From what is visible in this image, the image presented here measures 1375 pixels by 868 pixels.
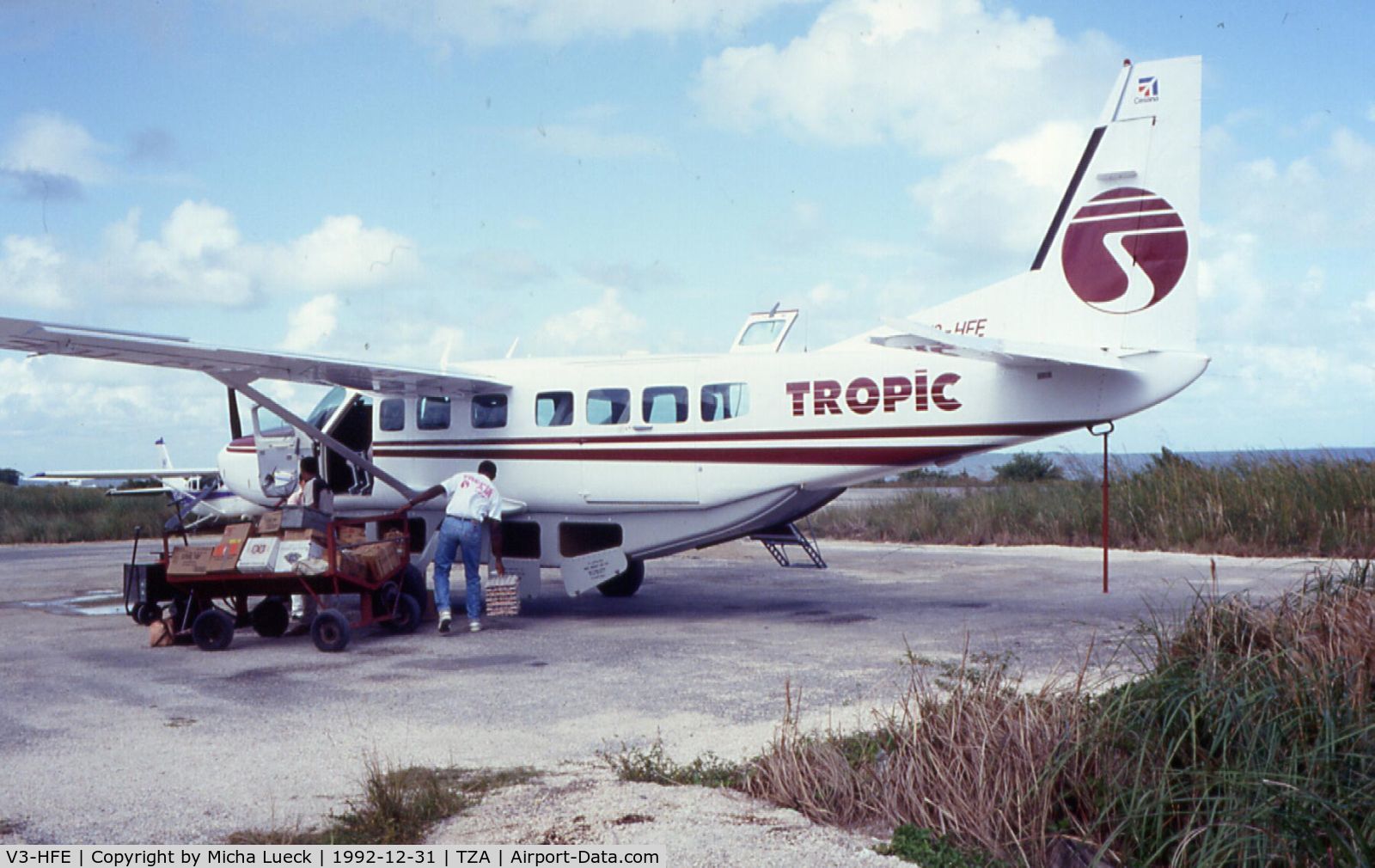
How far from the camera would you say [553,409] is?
13.8 meters

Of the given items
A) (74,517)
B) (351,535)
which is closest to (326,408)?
(351,535)

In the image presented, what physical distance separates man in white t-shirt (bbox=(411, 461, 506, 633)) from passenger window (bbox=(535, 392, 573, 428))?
1.22m

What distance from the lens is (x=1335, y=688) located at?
17.4 ft

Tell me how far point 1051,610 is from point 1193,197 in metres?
4.85

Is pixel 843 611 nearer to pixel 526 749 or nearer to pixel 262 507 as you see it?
pixel 526 749

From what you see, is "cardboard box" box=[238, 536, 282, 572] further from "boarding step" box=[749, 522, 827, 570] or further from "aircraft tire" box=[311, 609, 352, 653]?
"boarding step" box=[749, 522, 827, 570]

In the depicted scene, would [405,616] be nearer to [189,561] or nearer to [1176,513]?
[189,561]

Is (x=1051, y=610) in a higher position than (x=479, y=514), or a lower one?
lower

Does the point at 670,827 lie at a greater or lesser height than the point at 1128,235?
lesser

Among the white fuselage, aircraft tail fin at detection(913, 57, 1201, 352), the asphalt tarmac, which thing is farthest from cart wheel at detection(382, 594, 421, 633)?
aircraft tail fin at detection(913, 57, 1201, 352)

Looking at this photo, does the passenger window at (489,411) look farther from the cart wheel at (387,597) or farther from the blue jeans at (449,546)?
the cart wheel at (387,597)

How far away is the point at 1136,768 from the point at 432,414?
11337 millimetres

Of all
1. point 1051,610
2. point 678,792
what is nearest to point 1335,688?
point 678,792

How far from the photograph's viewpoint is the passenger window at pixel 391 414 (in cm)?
1491
